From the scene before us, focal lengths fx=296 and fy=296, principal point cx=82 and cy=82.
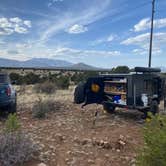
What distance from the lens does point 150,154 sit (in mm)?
4152

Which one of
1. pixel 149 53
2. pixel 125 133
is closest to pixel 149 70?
pixel 125 133

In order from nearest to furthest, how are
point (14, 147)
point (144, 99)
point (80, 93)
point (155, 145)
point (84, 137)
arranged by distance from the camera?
point (155, 145) → point (14, 147) → point (84, 137) → point (144, 99) → point (80, 93)

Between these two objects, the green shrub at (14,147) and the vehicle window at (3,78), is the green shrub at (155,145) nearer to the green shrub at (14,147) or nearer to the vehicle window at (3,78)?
the green shrub at (14,147)

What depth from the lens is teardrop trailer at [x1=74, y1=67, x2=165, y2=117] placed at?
9.42m

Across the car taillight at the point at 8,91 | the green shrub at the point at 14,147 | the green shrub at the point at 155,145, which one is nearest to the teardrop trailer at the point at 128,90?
the car taillight at the point at 8,91

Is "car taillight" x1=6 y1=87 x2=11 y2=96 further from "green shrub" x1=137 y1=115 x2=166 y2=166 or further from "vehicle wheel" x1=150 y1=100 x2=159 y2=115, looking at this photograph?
"green shrub" x1=137 y1=115 x2=166 y2=166

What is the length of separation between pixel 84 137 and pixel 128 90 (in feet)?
8.54

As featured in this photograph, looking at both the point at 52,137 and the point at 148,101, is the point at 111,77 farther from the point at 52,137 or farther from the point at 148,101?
the point at 52,137

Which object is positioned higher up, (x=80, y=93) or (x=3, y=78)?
(x=3, y=78)

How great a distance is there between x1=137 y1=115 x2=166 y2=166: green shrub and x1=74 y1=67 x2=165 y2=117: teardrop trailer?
200 inches

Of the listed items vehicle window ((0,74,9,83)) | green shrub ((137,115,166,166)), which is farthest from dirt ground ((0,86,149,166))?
green shrub ((137,115,166,166))

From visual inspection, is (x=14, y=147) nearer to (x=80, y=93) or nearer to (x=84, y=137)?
(x=84, y=137)

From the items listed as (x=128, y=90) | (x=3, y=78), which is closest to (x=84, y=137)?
(x=128, y=90)

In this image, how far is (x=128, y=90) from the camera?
9.38m
